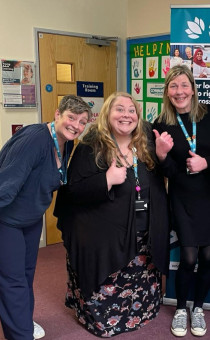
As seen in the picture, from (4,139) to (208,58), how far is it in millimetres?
1819

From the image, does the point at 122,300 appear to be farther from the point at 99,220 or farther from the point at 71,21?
the point at 71,21

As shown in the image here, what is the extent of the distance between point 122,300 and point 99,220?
55 cm

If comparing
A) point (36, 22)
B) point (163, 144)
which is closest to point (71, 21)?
point (36, 22)

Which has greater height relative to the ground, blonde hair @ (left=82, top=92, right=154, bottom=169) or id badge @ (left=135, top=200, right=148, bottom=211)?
blonde hair @ (left=82, top=92, right=154, bottom=169)

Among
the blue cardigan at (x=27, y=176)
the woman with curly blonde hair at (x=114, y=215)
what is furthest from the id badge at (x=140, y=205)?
the blue cardigan at (x=27, y=176)

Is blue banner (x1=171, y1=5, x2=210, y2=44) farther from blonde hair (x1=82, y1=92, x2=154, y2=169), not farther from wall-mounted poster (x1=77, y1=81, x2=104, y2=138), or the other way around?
wall-mounted poster (x1=77, y1=81, x2=104, y2=138)

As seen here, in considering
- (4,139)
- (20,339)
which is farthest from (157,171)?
(4,139)

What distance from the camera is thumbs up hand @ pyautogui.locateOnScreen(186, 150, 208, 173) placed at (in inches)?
80.7

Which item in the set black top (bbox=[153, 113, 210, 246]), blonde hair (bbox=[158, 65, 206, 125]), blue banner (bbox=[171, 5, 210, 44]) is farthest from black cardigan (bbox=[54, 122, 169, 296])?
A: blue banner (bbox=[171, 5, 210, 44])

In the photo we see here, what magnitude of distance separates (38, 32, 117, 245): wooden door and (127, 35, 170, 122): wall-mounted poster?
0.62 ft

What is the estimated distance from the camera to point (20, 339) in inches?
76.9

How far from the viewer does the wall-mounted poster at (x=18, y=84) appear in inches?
123

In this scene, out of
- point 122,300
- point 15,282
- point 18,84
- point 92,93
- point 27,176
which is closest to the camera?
point 27,176

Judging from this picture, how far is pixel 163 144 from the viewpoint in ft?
6.63
